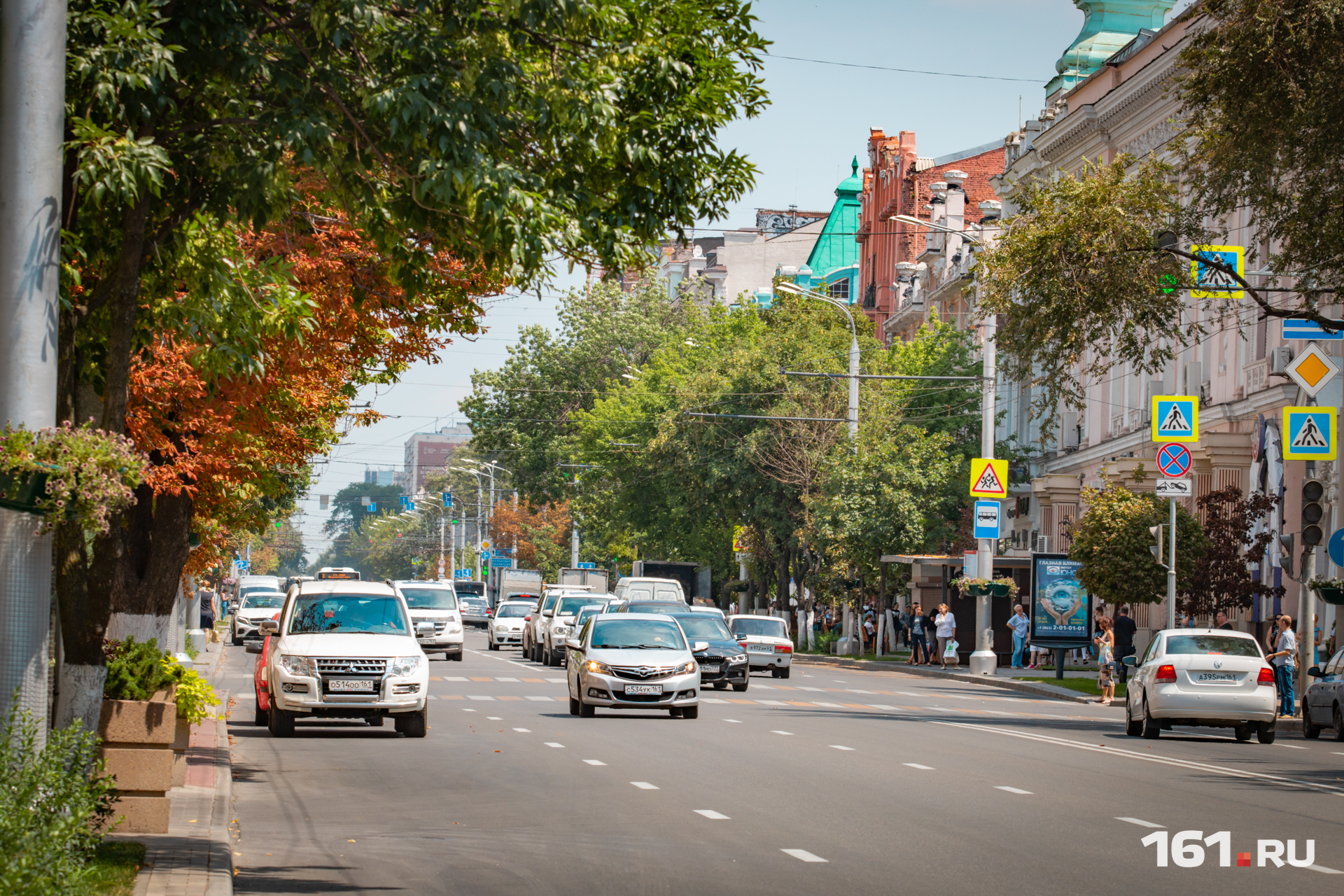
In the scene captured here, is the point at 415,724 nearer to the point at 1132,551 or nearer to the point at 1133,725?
the point at 1133,725

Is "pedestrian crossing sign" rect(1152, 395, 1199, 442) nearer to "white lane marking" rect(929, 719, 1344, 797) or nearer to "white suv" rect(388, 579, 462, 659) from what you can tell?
"white lane marking" rect(929, 719, 1344, 797)

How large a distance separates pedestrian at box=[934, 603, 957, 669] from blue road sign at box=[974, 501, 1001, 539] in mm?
4745

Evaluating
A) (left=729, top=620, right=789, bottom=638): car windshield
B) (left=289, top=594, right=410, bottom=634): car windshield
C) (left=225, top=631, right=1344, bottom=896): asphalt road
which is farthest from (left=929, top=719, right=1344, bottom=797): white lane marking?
(left=729, top=620, right=789, bottom=638): car windshield

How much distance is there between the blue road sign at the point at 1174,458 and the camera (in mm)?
32156

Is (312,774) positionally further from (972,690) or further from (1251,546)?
(1251,546)

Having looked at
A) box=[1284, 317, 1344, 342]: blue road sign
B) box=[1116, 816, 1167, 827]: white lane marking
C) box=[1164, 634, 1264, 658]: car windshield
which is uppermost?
box=[1284, 317, 1344, 342]: blue road sign

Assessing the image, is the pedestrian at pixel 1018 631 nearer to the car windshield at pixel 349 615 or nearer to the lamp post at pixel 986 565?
the lamp post at pixel 986 565

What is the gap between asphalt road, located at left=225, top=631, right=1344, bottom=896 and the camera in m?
11.0

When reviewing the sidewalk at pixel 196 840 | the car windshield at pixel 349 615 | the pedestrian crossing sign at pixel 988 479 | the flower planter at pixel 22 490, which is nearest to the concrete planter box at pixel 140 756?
the sidewalk at pixel 196 840

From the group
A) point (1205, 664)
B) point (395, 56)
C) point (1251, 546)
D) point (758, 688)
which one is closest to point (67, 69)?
point (395, 56)

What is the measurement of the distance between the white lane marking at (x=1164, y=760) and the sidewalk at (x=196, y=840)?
981 cm

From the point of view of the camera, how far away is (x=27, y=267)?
860 cm

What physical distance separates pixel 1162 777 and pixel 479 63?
11435 millimetres

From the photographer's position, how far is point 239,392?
54.4ft
